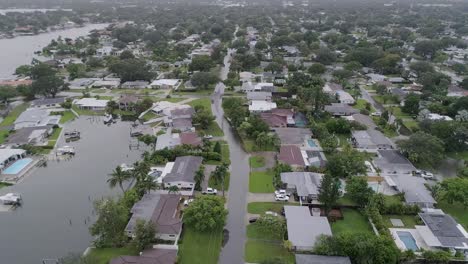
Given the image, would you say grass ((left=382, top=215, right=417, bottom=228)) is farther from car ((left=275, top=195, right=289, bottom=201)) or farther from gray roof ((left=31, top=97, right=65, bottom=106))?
gray roof ((left=31, top=97, right=65, bottom=106))

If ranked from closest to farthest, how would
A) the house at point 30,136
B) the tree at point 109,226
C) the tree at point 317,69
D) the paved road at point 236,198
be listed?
the tree at point 109,226 → the paved road at point 236,198 → the house at point 30,136 → the tree at point 317,69

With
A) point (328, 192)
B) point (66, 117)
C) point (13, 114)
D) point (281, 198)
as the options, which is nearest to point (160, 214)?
point (281, 198)

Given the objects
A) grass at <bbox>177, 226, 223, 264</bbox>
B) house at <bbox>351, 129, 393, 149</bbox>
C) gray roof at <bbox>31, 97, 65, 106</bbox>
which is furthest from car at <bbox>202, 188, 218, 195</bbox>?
gray roof at <bbox>31, 97, 65, 106</bbox>

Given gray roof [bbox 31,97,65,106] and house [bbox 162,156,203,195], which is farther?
gray roof [bbox 31,97,65,106]

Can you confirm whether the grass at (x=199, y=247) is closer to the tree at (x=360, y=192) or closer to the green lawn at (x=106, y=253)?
the green lawn at (x=106, y=253)

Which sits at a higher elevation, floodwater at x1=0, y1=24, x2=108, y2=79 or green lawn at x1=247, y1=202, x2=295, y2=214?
green lawn at x1=247, y1=202, x2=295, y2=214

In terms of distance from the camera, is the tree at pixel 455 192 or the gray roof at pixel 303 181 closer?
the tree at pixel 455 192

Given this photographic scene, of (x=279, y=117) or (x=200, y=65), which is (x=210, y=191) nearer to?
(x=279, y=117)

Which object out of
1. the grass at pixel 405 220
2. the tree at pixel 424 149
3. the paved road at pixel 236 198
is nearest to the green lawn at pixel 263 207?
the paved road at pixel 236 198
